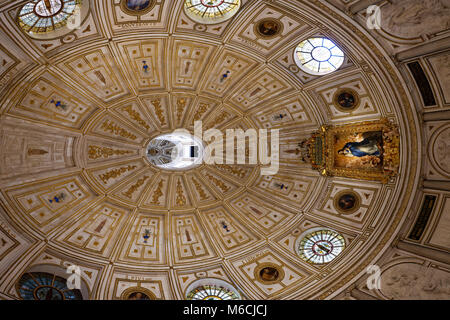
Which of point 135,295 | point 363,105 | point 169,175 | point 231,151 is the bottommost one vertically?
point 135,295

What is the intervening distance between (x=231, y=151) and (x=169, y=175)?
455 centimetres

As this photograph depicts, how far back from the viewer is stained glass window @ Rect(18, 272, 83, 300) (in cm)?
1800

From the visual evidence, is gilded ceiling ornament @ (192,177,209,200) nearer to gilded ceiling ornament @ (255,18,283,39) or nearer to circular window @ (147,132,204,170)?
circular window @ (147,132,204,170)

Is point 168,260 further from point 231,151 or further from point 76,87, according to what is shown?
point 76,87

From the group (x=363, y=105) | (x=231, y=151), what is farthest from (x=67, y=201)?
(x=363, y=105)

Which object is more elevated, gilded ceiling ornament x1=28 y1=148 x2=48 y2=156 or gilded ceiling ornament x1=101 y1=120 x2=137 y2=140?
gilded ceiling ornament x1=101 y1=120 x2=137 y2=140

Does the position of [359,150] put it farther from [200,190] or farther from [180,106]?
[180,106]

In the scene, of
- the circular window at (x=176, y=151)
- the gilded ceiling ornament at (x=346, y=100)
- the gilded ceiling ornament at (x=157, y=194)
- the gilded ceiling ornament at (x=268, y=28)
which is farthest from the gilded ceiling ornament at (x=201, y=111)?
Result: the gilded ceiling ornament at (x=346, y=100)

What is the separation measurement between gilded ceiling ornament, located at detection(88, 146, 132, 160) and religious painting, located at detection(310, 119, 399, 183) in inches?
488

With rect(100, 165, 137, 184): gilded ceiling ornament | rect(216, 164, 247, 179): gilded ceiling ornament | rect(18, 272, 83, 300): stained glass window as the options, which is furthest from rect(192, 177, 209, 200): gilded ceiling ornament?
rect(18, 272, 83, 300): stained glass window

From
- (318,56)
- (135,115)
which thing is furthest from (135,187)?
(318,56)

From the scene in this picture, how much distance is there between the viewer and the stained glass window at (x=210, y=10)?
55.2ft

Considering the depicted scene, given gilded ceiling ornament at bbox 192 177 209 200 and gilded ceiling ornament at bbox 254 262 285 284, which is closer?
gilded ceiling ornament at bbox 254 262 285 284

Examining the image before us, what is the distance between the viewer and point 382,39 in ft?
47.3
